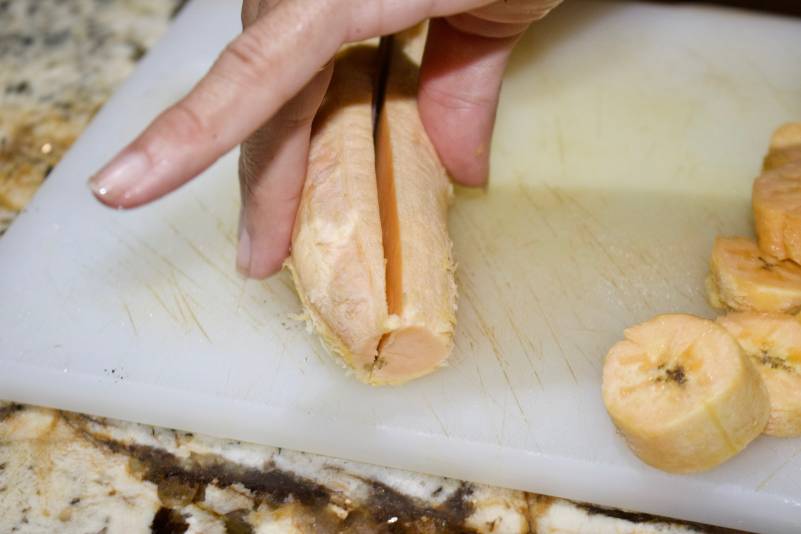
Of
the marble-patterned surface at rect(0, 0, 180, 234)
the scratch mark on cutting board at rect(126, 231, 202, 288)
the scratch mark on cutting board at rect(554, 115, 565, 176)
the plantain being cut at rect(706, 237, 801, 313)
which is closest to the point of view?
the plantain being cut at rect(706, 237, 801, 313)

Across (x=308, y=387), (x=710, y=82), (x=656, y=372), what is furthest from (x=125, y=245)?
(x=710, y=82)

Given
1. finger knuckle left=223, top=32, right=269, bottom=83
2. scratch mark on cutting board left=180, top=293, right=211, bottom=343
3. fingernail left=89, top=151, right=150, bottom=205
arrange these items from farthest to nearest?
1. scratch mark on cutting board left=180, top=293, right=211, bottom=343
2. finger knuckle left=223, top=32, right=269, bottom=83
3. fingernail left=89, top=151, right=150, bottom=205

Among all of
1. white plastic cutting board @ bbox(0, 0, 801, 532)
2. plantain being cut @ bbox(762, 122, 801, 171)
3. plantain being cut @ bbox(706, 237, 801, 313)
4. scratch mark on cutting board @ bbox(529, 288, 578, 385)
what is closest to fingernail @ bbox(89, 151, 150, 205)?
white plastic cutting board @ bbox(0, 0, 801, 532)

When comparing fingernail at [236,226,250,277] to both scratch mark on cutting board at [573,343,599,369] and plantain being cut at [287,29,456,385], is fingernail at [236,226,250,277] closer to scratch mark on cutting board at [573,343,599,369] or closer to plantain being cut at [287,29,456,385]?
plantain being cut at [287,29,456,385]

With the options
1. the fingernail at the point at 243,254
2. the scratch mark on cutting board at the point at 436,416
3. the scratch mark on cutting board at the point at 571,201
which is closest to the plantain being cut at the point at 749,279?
the scratch mark on cutting board at the point at 571,201

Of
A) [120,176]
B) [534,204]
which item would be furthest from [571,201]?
[120,176]

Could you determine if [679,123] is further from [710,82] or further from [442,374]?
[442,374]

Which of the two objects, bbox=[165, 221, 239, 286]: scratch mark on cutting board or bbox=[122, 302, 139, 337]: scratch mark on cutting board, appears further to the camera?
bbox=[165, 221, 239, 286]: scratch mark on cutting board
